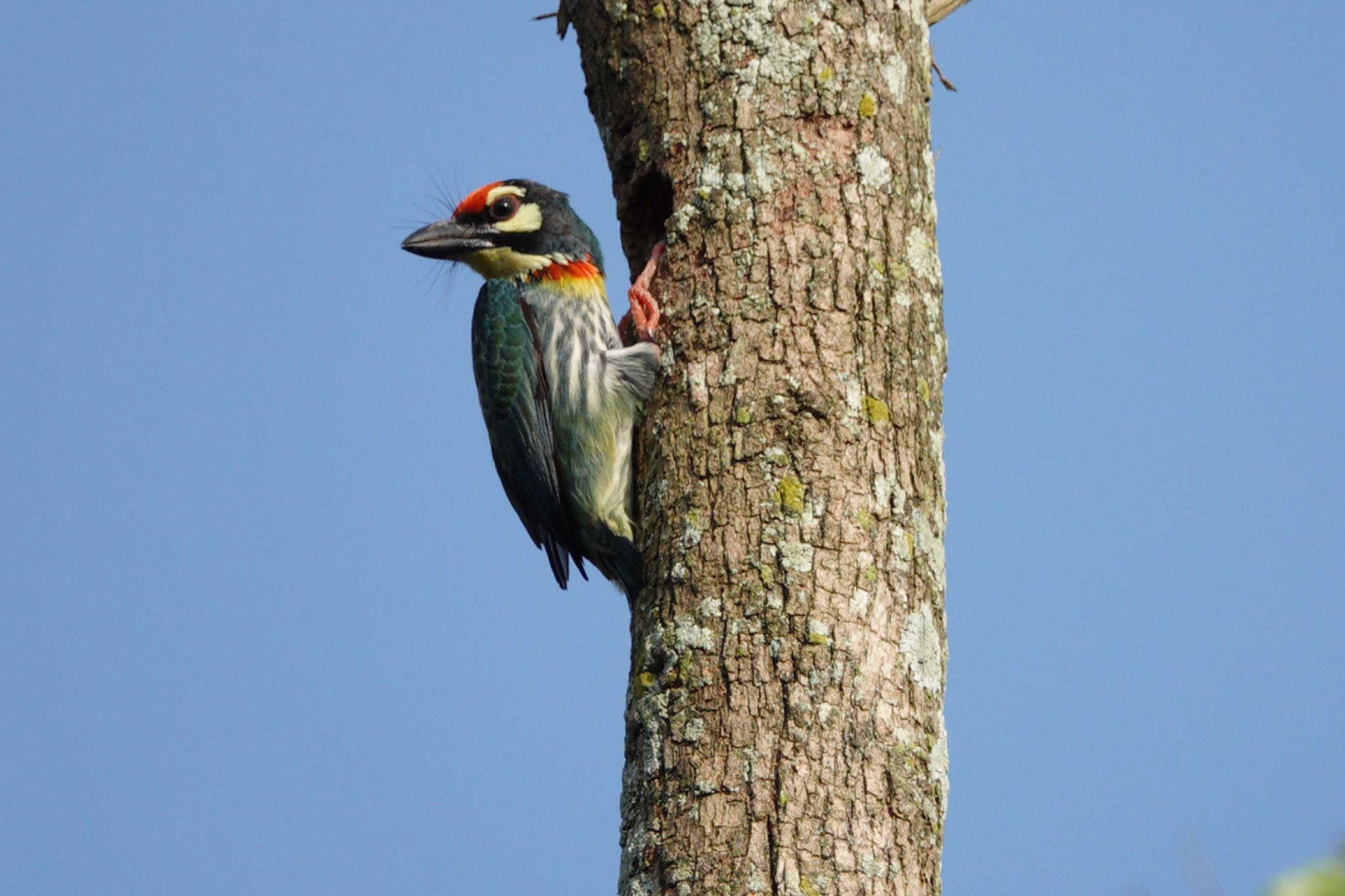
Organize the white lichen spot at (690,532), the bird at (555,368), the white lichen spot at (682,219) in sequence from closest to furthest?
the white lichen spot at (690,532) → the white lichen spot at (682,219) → the bird at (555,368)

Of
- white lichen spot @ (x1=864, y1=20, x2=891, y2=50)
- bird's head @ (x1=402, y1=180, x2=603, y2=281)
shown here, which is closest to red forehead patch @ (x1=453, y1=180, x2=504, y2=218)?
bird's head @ (x1=402, y1=180, x2=603, y2=281)

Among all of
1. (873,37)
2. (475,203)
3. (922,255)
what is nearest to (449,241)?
(475,203)

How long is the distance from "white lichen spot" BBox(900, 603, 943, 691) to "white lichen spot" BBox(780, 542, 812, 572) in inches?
10.7

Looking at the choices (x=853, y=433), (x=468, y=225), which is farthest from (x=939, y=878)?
(x=468, y=225)

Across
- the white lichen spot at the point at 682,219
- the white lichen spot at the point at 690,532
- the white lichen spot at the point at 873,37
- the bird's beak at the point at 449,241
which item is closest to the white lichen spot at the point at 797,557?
the white lichen spot at the point at 690,532

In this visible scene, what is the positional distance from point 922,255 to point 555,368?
4.94ft

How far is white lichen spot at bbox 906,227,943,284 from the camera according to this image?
12.5 ft

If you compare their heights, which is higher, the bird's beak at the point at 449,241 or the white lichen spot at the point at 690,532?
the bird's beak at the point at 449,241

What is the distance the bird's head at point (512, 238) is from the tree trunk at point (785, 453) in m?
0.80

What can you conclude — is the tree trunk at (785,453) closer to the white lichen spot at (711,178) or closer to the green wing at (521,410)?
the white lichen spot at (711,178)

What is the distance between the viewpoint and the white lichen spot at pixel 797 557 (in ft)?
11.0

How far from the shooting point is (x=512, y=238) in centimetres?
519

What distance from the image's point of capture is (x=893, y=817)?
3146 millimetres

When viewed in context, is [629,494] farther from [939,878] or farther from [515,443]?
[939,878]
